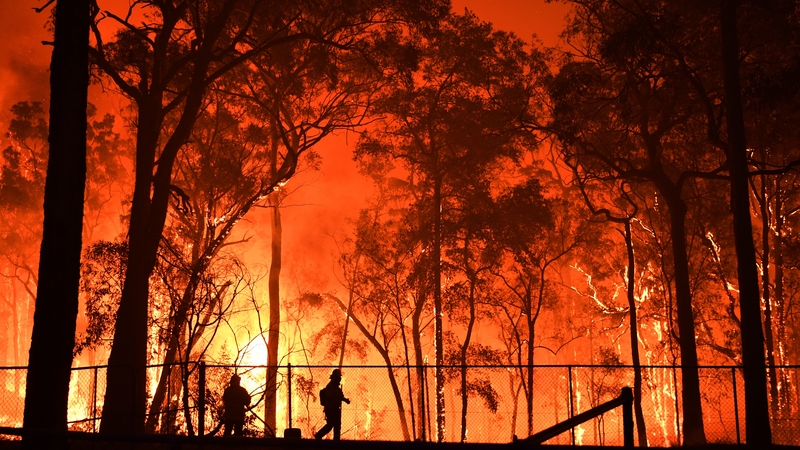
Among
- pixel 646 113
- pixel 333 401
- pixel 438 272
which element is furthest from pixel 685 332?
pixel 438 272

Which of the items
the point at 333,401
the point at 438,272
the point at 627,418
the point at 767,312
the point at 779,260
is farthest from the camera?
the point at 779,260

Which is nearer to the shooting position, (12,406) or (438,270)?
(438,270)

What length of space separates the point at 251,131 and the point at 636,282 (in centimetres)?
2153

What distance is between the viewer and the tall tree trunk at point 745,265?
12.1 metres

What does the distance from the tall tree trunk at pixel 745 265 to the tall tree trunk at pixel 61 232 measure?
10442mm

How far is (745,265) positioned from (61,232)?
10849mm

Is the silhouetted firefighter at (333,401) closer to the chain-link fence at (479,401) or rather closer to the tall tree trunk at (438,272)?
the tall tree trunk at (438,272)

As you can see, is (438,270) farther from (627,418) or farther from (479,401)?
(479,401)

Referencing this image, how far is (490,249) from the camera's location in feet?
91.6

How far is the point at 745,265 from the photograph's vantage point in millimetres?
12578

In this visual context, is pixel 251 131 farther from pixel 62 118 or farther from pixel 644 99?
pixel 62 118

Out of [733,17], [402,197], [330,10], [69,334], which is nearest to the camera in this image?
[69,334]

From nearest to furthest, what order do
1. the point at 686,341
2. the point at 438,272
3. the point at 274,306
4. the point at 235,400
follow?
the point at 235,400
the point at 686,341
the point at 438,272
the point at 274,306

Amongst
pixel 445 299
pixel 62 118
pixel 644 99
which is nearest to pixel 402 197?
pixel 445 299
